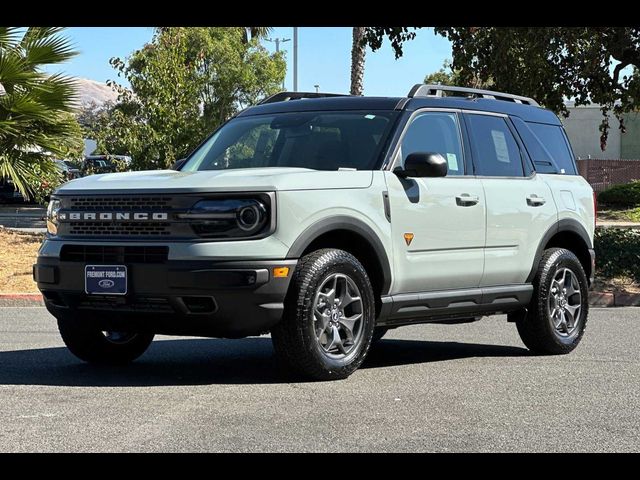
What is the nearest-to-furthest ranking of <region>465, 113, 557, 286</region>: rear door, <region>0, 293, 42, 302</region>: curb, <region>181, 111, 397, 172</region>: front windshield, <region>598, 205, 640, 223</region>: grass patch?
<region>181, 111, 397, 172</region>: front windshield, <region>465, 113, 557, 286</region>: rear door, <region>0, 293, 42, 302</region>: curb, <region>598, 205, 640, 223</region>: grass patch

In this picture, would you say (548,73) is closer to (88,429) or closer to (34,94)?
(34,94)

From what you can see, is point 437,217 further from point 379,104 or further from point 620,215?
point 620,215

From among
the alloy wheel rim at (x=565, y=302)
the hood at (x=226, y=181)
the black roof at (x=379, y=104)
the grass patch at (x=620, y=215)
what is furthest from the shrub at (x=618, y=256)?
the grass patch at (x=620, y=215)

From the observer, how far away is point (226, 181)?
7.51 metres

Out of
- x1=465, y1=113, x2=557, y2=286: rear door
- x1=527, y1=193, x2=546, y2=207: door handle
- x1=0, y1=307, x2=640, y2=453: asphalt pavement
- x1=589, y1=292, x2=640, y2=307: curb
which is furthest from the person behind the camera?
x1=589, y1=292, x2=640, y2=307: curb

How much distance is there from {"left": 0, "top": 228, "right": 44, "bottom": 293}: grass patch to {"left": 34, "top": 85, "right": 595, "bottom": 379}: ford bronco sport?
22.0 feet

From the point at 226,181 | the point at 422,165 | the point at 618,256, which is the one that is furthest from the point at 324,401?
the point at 618,256

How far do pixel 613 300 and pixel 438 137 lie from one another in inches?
258

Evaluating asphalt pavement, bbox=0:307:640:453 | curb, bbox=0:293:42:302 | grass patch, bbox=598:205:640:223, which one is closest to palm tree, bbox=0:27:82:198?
curb, bbox=0:293:42:302

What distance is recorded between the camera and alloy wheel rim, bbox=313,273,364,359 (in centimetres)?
770

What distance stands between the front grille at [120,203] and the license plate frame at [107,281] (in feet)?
1.35

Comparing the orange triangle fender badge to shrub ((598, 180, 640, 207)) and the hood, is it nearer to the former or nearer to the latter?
the hood

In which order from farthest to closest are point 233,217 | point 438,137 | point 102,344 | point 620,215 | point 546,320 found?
point 620,215 < point 546,320 < point 438,137 < point 102,344 < point 233,217

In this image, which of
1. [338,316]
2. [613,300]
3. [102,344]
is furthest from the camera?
[613,300]
